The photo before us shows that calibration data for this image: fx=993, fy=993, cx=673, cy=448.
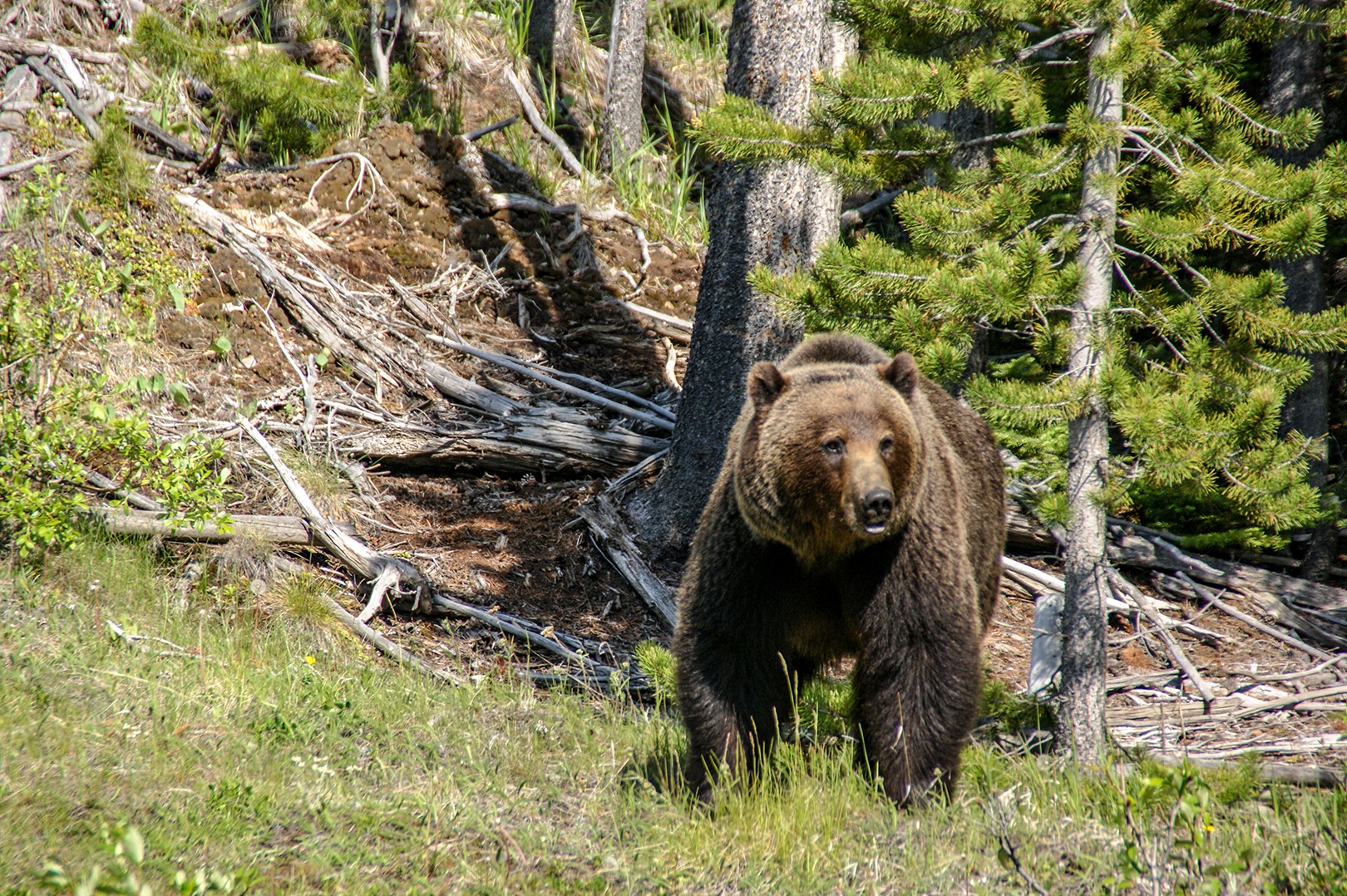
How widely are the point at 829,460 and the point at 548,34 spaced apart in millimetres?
10384

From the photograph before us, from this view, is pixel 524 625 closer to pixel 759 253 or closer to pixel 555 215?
pixel 759 253

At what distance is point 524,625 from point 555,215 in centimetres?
552

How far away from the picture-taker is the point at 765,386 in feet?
13.0

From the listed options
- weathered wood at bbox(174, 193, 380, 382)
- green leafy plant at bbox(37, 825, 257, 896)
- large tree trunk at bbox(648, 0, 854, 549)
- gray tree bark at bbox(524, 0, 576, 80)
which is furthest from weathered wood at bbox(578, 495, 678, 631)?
gray tree bark at bbox(524, 0, 576, 80)

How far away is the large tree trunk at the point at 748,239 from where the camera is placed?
591cm

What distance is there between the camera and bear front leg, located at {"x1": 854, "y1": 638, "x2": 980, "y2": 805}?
3707 millimetres

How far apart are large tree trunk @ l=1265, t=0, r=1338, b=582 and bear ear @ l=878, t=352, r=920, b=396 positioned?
453cm

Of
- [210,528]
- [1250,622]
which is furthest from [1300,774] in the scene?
[210,528]

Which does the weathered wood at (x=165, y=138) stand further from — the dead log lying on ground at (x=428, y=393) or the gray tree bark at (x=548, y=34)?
the gray tree bark at (x=548, y=34)

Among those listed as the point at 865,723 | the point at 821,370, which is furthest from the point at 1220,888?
the point at 821,370

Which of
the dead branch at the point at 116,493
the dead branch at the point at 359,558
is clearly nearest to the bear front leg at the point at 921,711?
the dead branch at the point at 359,558

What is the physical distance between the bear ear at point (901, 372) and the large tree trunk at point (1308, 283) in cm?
453

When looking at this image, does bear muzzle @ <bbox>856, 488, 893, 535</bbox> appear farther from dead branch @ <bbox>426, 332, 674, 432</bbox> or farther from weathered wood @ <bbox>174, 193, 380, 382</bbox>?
weathered wood @ <bbox>174, 193, 380, 382</bbox>

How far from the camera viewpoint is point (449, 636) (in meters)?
5.85
